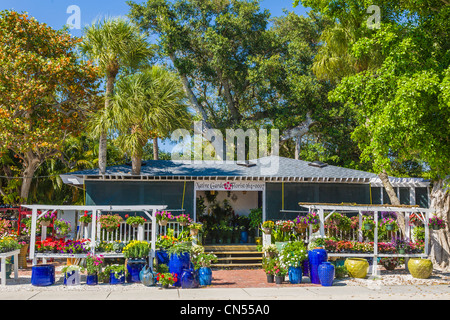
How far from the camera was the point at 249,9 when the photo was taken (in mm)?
26266

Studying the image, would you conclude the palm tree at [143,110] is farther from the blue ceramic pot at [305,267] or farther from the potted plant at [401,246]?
the potted plant at [401,246]

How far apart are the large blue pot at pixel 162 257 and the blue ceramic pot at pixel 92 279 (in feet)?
5.77

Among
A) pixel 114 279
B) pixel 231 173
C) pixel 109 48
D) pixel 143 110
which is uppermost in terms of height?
pixel 109 48

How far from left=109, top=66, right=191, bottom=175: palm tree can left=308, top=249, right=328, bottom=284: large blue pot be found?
663 cm

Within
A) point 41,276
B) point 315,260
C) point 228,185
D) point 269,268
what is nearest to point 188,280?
point 269,268

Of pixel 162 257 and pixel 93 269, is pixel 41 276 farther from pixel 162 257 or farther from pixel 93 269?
pixel 162 257

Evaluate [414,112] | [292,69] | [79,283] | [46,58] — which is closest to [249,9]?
[292,69]

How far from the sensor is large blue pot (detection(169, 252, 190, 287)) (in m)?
10.8

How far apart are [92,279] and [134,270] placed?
107 centimetres

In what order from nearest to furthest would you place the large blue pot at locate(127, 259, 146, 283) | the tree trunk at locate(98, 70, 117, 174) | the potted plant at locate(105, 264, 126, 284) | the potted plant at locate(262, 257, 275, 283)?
1. the potted plant at locate(105, 264, 126, 284)
2. the large blue pot at locate(127, 259, 146, 283)
3. the potted plant at locate(262, 257, 275, 283)
4. the tree trunk at locate(98, 70, 117, 174)

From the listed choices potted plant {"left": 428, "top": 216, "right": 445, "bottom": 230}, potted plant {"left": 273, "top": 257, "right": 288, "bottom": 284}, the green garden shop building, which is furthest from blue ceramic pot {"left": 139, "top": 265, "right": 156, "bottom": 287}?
potted plant {"left": 428, "top": 216, "right": 445, "bottom": 230}

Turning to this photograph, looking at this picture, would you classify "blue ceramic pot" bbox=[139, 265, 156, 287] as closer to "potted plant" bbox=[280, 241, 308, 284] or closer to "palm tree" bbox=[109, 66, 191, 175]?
"potted plant" bbox=[280, 241, 308, 284]

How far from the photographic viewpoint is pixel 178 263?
10844 mm

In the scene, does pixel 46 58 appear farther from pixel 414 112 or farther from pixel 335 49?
pixel 414 112
